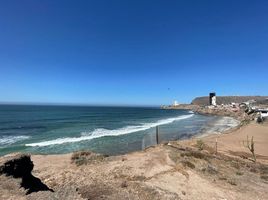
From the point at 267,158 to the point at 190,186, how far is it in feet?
49.0

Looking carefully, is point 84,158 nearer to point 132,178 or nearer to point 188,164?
point 132,178

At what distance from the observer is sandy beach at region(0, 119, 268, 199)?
11422 millimetres

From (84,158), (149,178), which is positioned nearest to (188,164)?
(149,178)

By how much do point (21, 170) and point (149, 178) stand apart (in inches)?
310

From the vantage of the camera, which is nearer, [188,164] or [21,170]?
[21,170]

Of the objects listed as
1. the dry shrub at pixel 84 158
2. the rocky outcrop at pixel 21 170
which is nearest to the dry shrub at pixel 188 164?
the dry shrub at pixel 84 158

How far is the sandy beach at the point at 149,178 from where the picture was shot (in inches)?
450

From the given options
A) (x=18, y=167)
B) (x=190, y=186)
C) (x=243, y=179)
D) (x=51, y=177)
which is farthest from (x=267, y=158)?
(x=18, y=167)

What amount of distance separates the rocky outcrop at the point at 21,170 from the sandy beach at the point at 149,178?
0.55 metres

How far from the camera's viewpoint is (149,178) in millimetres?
14672

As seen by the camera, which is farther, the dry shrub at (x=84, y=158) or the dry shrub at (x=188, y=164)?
the dry shrub at (x=84, y=158)

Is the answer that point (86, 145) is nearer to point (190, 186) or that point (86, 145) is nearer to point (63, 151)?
point (63, 151)

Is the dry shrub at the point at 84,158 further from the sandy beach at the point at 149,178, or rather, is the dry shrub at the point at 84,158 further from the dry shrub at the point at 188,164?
the dry shrub at the point at 188,164

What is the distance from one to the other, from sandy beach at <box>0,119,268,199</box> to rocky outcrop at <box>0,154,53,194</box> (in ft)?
1.79
